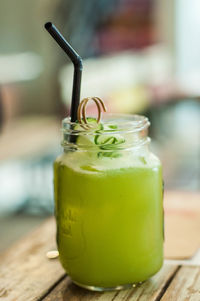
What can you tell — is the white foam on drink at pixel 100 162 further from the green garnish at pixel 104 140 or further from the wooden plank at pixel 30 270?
the wooden plank at pixel 30 270

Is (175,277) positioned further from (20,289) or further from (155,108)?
(155,108)

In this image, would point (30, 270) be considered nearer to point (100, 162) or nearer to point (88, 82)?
point (100, 162)

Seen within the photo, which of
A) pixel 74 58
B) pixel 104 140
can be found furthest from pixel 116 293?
pixel 74 58

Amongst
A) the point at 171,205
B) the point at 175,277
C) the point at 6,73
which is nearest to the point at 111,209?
the point at 175,277

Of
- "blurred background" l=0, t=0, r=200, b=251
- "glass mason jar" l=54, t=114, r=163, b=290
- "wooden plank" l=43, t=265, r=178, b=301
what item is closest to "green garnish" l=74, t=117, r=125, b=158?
"glass mason jar" l=54, t=114, r=163, b=290

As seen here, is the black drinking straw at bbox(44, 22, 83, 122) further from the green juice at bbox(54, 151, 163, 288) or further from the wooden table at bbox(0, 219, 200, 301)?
the wooden table at bbox(0, 219, 200, 301)

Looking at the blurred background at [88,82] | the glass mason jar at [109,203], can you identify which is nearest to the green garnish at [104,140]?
the glass mason jar at [109,203]
